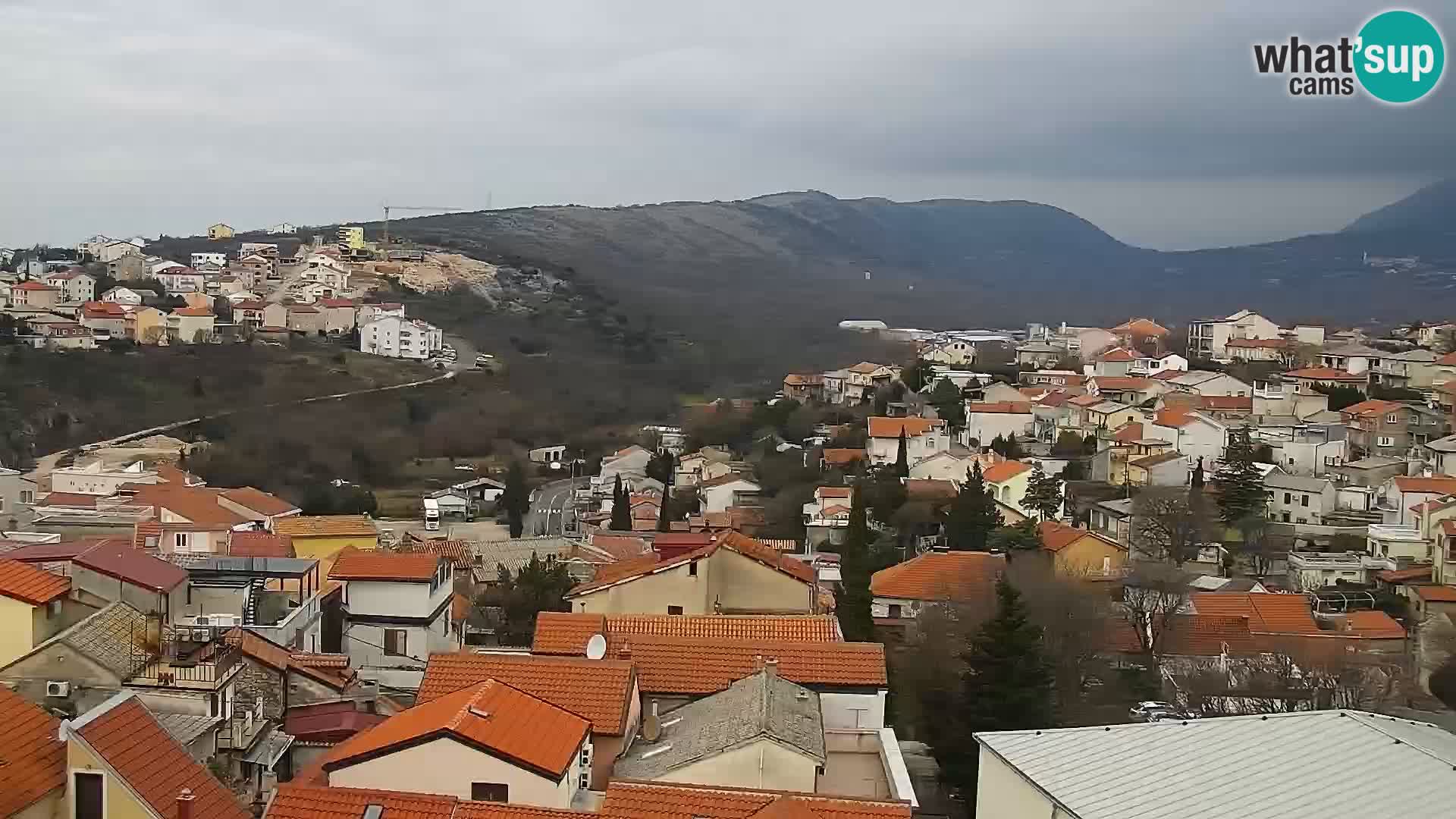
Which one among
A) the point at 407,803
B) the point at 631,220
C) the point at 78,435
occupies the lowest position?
the point at 78,435

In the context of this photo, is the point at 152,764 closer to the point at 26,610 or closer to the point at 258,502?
the point at 26,610

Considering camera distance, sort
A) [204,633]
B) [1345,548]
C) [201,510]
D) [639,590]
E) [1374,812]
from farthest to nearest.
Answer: [1345,548] → [201,510] → [639,590] → [204,633] → [1374,812]

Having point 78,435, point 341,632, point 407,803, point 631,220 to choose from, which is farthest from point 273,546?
point 631,220

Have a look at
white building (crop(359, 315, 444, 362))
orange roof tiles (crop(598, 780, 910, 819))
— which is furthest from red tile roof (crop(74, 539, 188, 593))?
white building (crop(359, 315, 444, 362))

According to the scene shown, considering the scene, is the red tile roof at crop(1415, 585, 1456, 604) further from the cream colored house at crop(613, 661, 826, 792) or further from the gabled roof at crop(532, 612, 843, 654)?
the cream colored house at crop(613, 661, 826, 792)

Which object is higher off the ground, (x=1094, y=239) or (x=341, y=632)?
(x=1094, y=239)

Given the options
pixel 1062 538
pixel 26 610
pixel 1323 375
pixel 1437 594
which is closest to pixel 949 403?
pixel 1323 375

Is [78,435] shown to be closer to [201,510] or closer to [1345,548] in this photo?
[201,510]
